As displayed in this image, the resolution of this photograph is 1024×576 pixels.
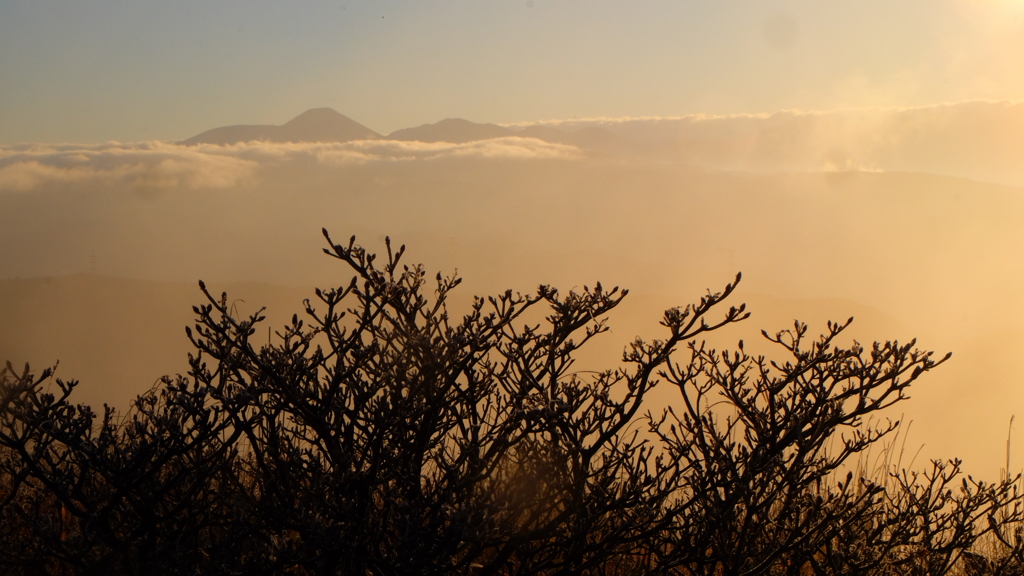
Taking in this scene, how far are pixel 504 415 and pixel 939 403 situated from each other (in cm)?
18108

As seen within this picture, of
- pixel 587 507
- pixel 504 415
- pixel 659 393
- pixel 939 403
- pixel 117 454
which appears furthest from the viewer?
pixel 939 403

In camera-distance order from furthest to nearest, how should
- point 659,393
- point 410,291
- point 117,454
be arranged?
point 659,393 < point 410,291 < point 117,454

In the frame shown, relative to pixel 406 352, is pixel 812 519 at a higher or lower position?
lower

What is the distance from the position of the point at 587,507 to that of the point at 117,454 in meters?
1.79

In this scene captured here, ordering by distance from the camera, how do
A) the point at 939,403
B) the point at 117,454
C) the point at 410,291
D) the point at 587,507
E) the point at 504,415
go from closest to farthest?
the point at 117,454, the point at 410,291, the point at 587,507, the point at 504,415, the point at 939,403

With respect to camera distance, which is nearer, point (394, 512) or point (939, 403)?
point (394, 512)

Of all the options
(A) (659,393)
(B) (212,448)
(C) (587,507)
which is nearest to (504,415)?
(C) (587,507)

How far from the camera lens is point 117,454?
286cm

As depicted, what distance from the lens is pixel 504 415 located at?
11.5 feet

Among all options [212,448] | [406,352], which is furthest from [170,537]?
[406,352]

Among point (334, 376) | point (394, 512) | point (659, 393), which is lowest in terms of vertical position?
point (659, 393)

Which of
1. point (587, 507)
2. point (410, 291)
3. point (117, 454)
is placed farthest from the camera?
point (587, 507)

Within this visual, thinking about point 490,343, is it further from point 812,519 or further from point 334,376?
point 812,519

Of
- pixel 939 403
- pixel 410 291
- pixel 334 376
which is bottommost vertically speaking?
pixel 939 403
